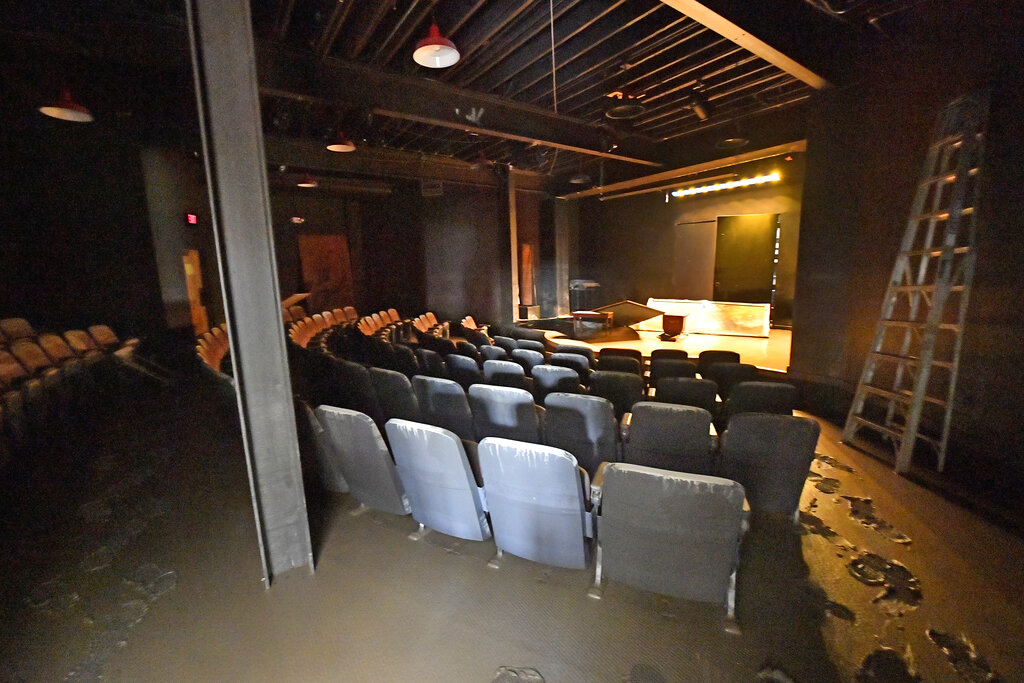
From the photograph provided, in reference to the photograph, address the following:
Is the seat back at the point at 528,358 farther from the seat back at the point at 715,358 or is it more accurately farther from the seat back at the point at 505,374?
the seat back at the point at 715,358

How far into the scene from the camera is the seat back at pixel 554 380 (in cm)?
329

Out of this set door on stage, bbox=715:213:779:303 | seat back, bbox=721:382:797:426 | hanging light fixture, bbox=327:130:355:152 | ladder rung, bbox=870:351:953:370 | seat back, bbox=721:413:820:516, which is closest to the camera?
seat back, bbox=721:413:820:516

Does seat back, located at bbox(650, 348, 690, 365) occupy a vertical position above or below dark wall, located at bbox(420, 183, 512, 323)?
below

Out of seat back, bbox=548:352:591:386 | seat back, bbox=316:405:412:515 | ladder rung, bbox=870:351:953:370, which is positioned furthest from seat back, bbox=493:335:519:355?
ladder rung, bbox=870:351:953:370

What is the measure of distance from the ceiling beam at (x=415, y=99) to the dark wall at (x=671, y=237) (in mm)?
3920

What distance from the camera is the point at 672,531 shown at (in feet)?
5.47

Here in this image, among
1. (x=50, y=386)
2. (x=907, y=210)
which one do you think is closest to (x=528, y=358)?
(x=907, y=210)

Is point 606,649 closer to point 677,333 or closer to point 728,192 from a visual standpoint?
point 677,333

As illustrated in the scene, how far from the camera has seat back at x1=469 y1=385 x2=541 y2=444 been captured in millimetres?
2625

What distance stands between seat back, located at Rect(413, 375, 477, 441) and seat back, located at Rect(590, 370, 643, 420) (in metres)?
1.10

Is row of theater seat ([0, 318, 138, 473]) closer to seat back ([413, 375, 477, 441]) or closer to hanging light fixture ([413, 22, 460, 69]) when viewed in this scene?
seat back ([413, 375, 477, 441])

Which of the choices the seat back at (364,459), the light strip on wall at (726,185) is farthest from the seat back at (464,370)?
→ the light strip on wall at (726,185)

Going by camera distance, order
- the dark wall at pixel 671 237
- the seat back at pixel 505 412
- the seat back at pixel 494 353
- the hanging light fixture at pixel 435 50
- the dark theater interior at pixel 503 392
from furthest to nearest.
Result: the dark wall at pixel 671 237
the seat back at pixel 494 353
the hanging light fixture at pixel 435 50
the seat back at pixel 505 412
the dark theater interior at pixel 503 392

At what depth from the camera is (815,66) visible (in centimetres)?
397
